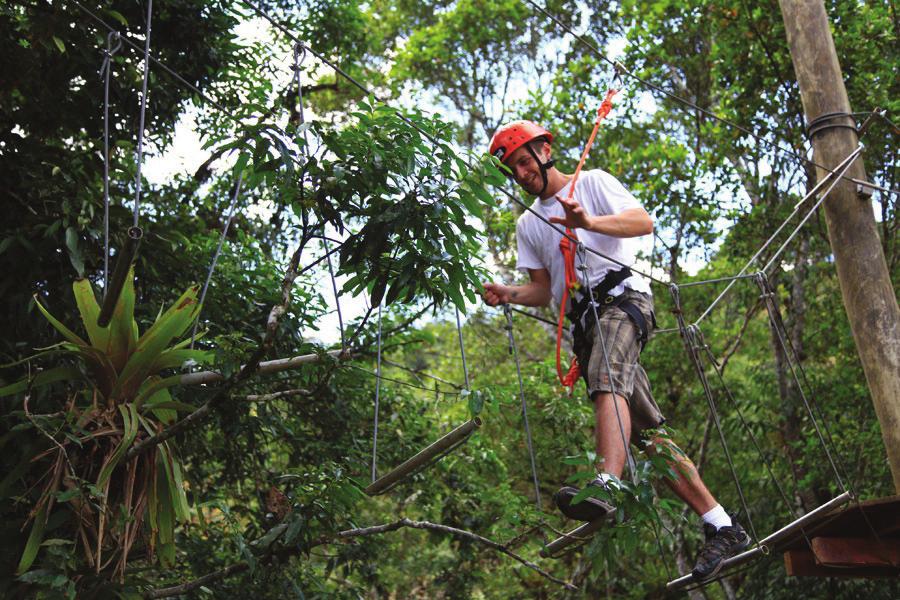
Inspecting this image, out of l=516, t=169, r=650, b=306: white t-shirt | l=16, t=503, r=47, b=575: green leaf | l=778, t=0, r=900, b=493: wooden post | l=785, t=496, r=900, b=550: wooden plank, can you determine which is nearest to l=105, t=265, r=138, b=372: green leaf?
l=16, t=503, r=47, b=575: green leaf

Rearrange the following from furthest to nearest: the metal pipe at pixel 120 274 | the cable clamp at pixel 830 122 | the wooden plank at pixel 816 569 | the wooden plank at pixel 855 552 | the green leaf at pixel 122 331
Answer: the cable clamp at pixel 830 122 < the wooden plank at pixel 816 569 < the wooden plank at pixel 855 552 < the green leaf at pixel 122 331 < the metal pipe at pixel 120 274

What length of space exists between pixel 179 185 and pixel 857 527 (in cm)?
427

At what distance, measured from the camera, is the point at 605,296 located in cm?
321

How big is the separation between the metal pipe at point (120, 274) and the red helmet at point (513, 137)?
1403mm

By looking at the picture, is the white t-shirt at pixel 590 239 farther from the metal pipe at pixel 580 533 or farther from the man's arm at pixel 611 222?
the metal pipe at pixel 580 533

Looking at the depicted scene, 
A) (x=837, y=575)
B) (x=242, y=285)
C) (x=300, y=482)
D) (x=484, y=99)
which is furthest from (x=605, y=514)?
(x=484, y=99)

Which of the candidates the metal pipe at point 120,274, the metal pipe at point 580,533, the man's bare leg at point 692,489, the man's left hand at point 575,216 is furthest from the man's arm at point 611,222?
the metal pipe at point 120,274

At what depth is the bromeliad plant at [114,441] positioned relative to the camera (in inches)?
104

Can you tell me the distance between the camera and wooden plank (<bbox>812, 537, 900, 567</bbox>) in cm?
368

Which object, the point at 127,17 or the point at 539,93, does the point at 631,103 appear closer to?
the point at 539,93

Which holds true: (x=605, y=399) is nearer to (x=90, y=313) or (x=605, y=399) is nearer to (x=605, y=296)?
(x=605, y=296)

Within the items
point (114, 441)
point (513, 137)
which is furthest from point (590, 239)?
point (114, 441)

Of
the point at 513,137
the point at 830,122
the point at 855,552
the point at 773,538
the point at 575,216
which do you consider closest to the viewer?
the point at 575,216

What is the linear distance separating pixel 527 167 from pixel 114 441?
166 cm
